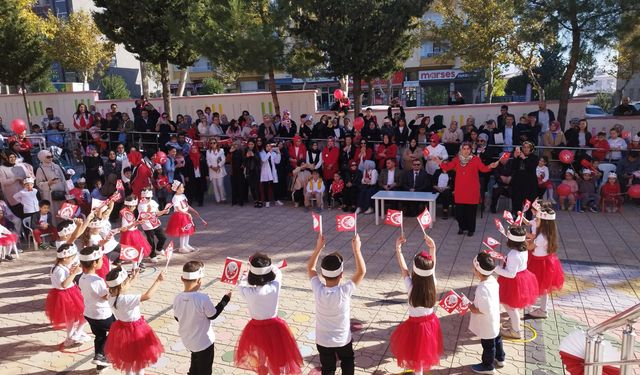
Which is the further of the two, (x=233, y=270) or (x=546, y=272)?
(x=546, y=272)

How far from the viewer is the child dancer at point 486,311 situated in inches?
201

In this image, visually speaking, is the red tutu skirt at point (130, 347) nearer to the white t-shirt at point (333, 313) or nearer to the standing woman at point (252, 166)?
the white t-shirt at point (333, 313)

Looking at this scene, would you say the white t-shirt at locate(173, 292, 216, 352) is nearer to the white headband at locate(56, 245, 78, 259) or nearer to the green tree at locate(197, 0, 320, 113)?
the white headband at locate(56, 245, 78, 259)

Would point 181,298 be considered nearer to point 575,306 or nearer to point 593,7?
point 575,306

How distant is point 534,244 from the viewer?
21.0 ft

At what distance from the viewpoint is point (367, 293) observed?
7.50 meters

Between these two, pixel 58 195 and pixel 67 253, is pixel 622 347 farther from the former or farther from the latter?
pixel 58 195

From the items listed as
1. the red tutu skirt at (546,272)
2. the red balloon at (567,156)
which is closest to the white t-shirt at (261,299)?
the red tutu skirt at (546,272)

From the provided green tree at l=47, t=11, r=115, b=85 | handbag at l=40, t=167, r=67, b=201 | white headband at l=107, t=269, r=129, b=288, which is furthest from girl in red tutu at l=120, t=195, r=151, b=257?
green tree at l=47, t=11, r=115, b=85

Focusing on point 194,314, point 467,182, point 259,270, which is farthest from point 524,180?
point 194,314

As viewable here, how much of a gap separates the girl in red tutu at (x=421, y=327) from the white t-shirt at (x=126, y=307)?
8.65 feet

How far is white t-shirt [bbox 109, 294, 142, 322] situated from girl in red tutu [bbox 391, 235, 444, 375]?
2.64m

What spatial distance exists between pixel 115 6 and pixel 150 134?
434cm

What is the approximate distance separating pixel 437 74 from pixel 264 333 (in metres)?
39.2
